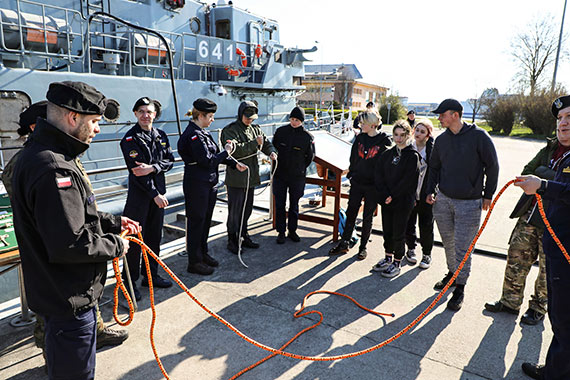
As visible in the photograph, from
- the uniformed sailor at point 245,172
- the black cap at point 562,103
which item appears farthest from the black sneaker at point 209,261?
the black cap at point 562,103

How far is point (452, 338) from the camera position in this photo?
10.7 ft

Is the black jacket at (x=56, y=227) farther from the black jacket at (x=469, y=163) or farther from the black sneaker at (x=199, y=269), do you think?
the black jacket at (x=469, y=163)

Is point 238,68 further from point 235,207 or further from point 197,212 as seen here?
point 197,212

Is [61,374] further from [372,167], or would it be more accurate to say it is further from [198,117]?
[372,167]

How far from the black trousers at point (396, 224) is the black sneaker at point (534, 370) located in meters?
1.82

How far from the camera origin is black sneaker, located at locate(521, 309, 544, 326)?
11.3 feet

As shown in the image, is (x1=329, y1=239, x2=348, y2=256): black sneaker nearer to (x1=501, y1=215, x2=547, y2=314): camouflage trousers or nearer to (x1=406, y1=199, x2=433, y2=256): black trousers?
(x1=406, y1=199, x2=433, y2=256): black trousers

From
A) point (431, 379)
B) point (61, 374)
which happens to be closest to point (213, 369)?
point (61, 374)

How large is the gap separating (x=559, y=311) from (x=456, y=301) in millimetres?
1322

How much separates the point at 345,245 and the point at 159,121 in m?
5.40

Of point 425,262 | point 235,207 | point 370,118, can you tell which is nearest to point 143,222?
point 235,207

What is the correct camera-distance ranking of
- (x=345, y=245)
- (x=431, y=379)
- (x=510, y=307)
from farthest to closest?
(x=345, y=245), (x=510, y=307), (x=431, y=379)

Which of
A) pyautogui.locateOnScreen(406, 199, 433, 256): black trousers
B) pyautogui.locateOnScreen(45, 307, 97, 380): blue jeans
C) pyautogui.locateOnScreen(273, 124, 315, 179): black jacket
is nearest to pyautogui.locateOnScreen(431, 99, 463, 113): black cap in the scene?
pyautogui.locateOnScreen(406, 199, 433, 256): black trousers

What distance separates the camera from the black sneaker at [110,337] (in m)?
3.03
